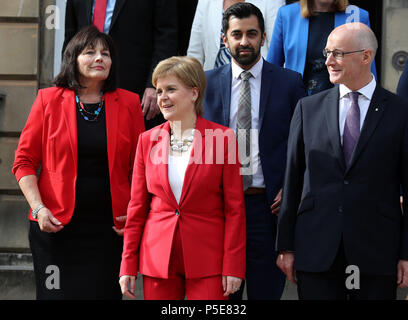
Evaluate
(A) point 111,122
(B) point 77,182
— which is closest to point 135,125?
(A) point 111,122

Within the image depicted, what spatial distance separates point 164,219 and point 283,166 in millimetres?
916

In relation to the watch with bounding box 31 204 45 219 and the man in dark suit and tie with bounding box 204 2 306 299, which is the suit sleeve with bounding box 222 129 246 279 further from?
the watch with bounding box 31 204 45 219

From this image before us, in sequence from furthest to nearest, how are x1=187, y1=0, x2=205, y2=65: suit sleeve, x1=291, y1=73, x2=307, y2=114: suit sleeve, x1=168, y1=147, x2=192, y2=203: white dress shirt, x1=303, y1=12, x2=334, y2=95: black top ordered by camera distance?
x1=187, y1=0, x2=205, y2=65: suit sleeve → x1=303, y1=12, x2=334, y2=95: black top → x1=291, y1=73, x2=307, y2=114: suit sleeve → x1=168, y1=147, x2=192, y2=203: white dress shirt

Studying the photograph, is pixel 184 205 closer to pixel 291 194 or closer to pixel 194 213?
pixel 194 213

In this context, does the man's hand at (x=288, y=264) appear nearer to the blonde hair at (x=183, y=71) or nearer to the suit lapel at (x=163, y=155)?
the suit lapel at (x=163, y=155)

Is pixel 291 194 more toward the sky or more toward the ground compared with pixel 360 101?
more toward the ground

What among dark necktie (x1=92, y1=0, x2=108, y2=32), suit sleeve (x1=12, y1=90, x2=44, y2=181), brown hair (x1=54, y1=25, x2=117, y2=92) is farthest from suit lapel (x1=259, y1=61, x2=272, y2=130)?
dark necktie (x1=92, y1=0, x2=108, y2=32)

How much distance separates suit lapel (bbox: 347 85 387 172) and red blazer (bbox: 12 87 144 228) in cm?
132

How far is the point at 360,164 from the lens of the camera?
318 cm

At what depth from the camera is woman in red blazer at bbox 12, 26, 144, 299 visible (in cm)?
367

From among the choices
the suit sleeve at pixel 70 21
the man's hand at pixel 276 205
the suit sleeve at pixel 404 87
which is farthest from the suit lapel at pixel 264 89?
the suit sleeve at pixel 70 21

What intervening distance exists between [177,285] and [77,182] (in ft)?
2.92

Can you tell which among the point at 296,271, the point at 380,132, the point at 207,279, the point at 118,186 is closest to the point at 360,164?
the point at 380,132

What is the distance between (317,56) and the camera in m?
4.36
